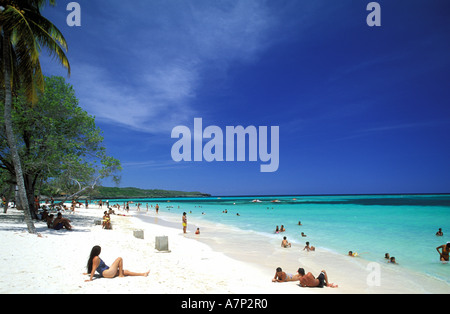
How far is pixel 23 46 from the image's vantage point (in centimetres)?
1155

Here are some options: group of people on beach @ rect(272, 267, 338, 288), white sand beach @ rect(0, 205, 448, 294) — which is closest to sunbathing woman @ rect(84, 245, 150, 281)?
white sand beach @ rect(0, 205, 448, 294)

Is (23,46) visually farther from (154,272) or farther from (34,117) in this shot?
(154,272)

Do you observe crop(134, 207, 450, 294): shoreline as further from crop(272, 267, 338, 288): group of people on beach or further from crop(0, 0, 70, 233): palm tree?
crop(0, 0, 70, 233): palm tree

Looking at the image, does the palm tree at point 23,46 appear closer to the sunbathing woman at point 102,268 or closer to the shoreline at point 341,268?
the sunbathing woman at point 102,268

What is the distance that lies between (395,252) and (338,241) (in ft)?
13.6

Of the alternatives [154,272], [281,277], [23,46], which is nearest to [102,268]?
[154,272]

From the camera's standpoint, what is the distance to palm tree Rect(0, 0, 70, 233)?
36.5 ft

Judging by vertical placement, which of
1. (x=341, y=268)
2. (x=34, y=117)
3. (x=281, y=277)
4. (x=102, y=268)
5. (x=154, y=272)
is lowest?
(x=341, y=268)

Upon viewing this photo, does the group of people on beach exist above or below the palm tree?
below

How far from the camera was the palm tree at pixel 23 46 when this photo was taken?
1112 centimetres

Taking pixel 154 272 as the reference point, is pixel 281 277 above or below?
below
